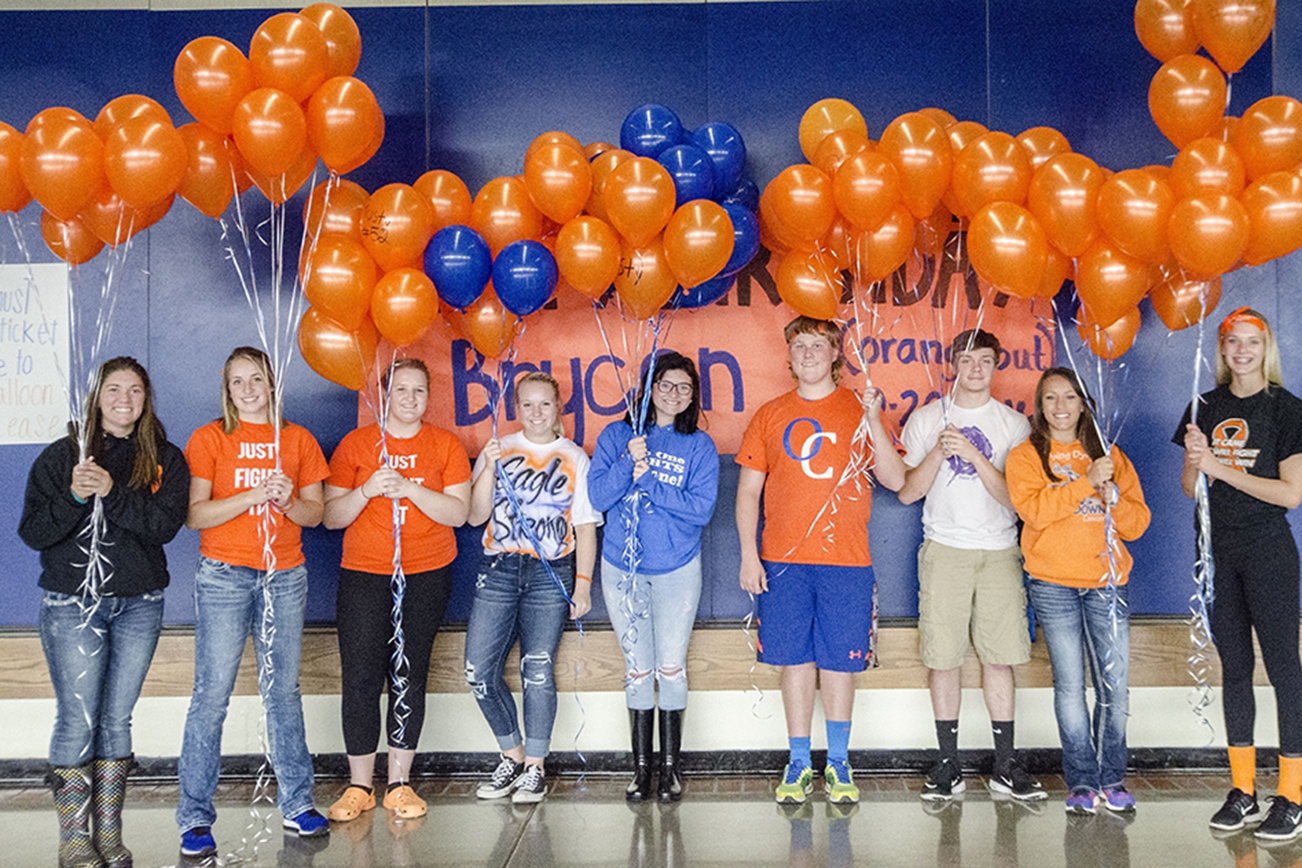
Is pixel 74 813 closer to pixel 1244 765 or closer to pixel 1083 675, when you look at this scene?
pixel 1083 675

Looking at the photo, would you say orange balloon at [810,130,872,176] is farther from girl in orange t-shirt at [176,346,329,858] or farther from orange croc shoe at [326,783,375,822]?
orange croc shoe at [326,783,375,822]

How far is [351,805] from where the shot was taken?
3.06m

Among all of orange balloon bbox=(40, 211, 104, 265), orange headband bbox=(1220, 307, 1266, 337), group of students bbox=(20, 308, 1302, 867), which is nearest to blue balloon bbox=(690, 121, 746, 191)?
group of students bbox=(20, 308, 1302, 867)

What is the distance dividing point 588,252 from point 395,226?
0.58 m

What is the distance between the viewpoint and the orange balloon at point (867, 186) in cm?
282

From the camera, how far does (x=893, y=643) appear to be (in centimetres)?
348

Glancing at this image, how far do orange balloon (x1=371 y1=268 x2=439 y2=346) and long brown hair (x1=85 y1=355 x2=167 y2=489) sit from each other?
66 cm

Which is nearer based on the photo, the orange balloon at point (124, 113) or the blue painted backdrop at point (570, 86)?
the orange balloon at point (124, 113)

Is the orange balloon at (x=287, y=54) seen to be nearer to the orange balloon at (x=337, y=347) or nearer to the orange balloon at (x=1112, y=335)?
the orange balloon at (x=337, y=347)

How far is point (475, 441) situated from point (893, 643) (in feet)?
5.33

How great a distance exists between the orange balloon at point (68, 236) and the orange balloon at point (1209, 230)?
9.93ft

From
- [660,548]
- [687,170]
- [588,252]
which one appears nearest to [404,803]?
[660,548]

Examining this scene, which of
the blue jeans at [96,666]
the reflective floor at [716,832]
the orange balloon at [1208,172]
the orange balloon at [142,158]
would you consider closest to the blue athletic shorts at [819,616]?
the reflective floor at [716,832]

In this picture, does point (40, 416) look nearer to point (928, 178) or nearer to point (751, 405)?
point (751, 405)
